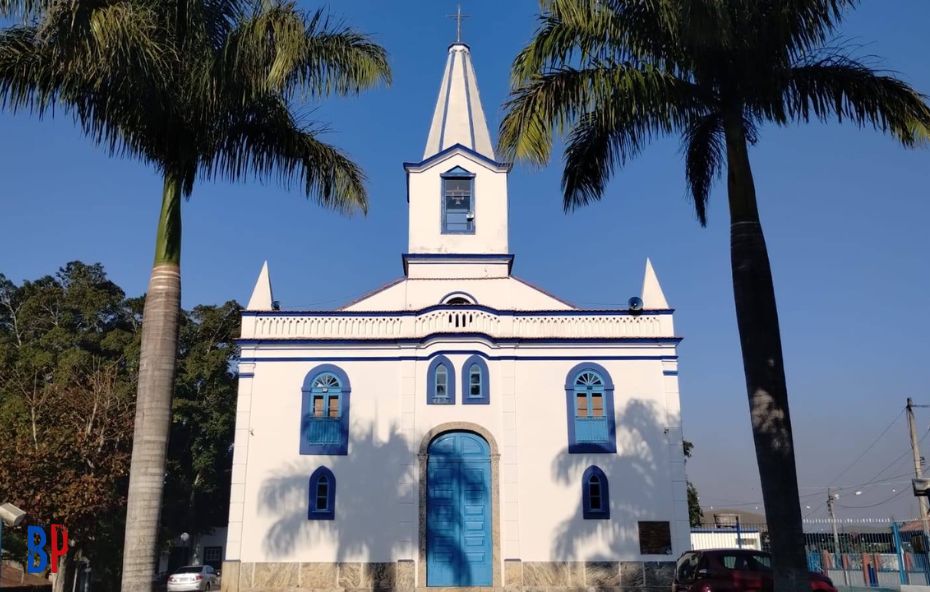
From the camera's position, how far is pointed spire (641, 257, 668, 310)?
24953 millimetres

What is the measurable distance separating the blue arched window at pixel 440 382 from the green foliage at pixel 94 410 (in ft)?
30.1

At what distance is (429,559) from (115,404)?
11419mm

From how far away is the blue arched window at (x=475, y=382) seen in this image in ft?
78.3

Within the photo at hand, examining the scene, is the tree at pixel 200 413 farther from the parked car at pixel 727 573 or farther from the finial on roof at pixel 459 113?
the parked car at pixel 727 573

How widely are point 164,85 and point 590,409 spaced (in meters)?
16.2

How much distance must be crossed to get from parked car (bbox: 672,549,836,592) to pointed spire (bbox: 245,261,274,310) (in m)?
13.9

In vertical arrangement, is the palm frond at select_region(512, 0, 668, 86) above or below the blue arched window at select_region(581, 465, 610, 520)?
above

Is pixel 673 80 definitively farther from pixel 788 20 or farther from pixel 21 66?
pixel 21 66

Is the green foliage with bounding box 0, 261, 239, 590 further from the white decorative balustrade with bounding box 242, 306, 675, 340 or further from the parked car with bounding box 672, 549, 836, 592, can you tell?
the parked car with bounding box 672, 549, 836, 592

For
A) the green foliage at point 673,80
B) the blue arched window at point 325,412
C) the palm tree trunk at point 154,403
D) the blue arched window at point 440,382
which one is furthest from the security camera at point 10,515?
the blue arched window at point 440,382

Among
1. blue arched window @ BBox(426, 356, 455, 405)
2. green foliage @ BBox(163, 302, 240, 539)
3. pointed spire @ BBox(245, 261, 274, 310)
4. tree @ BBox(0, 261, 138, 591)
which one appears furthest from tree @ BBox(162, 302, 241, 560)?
blue arched window @ BBox(426, 356, 455, 405)

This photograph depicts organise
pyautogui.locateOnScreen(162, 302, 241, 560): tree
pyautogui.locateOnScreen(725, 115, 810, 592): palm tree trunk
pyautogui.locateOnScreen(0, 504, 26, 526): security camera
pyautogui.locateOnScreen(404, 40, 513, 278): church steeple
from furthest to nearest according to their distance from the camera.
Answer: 1. pyautogui.locateOnScreen(162, 302, 241, 560): tree
2. pyautogui.locateOnScreen(404, 40, 513, 278): church steeple
3. pyautogui.locateOnScreen(0, 504, 26, 526): security camera
4. pyautogui.locateOnScreen(725, 115, 810, 592): palm tree trunk

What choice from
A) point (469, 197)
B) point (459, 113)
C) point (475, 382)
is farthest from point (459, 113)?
point (475, 382)

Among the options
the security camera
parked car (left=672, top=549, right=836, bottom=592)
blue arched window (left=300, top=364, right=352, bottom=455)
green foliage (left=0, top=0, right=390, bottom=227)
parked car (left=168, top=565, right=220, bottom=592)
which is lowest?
parked car (left=168, top=565, right=220, bottom=592)
